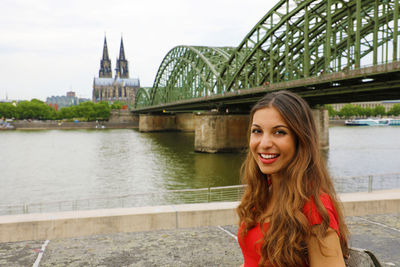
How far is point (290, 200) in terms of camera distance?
81.0 inches

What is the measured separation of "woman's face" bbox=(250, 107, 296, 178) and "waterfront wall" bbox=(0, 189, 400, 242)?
4235mm

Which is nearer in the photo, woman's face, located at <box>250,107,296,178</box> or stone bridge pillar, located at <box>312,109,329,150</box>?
woman's face, located at <box>250,107,296,178</box>

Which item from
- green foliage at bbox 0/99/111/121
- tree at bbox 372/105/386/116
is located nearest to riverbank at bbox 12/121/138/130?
green foliage at bbox 0/99/111/121

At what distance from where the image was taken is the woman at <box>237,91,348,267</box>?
1907mm

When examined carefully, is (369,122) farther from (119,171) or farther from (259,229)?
(259,229)

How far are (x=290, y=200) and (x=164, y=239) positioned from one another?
404 cm

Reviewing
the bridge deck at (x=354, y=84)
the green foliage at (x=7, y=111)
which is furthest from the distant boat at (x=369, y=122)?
the green foliage at (x=7, y=111)

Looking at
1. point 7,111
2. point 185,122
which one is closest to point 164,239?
point 185,122

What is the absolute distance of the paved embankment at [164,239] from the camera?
501cm

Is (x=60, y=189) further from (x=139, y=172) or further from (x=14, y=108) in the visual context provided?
(x=14, y=108)

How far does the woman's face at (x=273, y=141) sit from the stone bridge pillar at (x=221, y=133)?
138 feet

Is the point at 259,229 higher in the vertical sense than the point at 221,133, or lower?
higher

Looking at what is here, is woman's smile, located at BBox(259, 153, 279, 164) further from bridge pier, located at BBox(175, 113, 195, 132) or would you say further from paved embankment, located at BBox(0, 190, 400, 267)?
bridge pier, located at BBox(175, 113, 195, 132)

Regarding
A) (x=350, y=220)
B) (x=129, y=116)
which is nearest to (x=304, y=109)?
(x=350, y=220)
